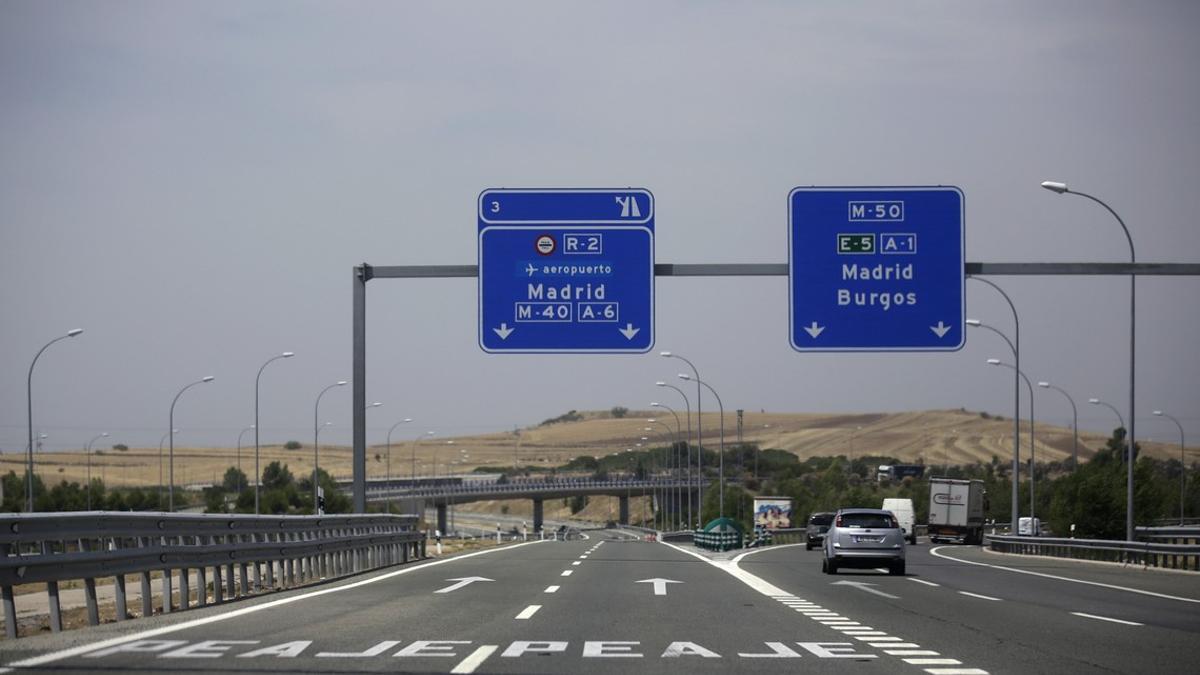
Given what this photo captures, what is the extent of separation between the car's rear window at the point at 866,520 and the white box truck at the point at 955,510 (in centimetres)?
5088

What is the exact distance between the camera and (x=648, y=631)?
14844 mm

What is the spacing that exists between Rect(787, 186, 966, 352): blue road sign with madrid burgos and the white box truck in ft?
180

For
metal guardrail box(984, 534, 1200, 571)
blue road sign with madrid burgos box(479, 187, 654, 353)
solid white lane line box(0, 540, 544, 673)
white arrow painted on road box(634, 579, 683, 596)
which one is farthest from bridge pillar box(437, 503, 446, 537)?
solid white lane line box(0, 540, 544, 673)

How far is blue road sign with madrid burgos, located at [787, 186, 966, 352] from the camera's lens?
27719 mm

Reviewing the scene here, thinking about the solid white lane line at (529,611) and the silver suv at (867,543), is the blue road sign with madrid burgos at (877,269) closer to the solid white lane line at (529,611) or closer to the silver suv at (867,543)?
the silver suv at (867,543)

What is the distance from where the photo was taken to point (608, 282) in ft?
93.2

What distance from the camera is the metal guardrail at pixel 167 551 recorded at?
13.9 m

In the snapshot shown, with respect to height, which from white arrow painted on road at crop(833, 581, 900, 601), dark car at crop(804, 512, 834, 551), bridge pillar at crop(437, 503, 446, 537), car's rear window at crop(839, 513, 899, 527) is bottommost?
bridge pillar at crop(437, 503, 446, 537)

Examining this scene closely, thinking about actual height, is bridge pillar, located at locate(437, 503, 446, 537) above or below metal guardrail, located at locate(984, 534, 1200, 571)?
below

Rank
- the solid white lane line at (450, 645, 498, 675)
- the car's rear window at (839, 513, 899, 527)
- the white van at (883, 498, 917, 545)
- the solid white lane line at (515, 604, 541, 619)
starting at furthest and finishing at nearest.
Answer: the white van at (883, 498, 917, 545), the car's rear window at (839, 513, 899, 527), the solid white lane line at (515, 604, 541, 619), the solid white lane line at (450, 645, 498, 675)

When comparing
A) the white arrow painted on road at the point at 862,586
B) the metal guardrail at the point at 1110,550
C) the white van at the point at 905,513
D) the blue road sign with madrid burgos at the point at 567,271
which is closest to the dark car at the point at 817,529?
the metal guardrail at the point at 1110,550

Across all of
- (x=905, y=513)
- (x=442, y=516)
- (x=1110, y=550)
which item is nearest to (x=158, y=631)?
(x=1110, y=550)

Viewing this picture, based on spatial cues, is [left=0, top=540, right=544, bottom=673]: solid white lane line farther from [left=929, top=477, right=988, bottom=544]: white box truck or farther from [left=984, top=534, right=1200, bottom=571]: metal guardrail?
[left=929, top=477, right=988, bottom=544]: white box truck

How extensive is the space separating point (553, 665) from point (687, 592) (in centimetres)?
1079
